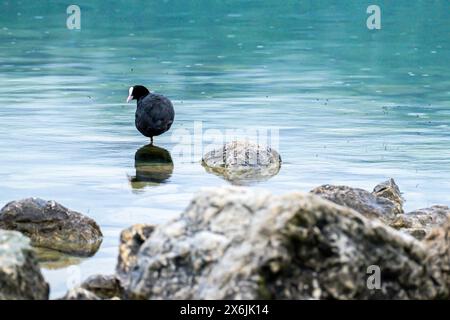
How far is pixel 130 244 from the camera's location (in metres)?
10.2

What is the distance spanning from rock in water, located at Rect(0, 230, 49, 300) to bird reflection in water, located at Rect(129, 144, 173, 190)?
824 centimetres

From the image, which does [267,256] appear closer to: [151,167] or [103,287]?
[103,287]

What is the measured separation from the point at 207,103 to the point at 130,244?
1836 cm

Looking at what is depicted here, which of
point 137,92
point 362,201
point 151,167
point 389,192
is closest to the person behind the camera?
point 362,201

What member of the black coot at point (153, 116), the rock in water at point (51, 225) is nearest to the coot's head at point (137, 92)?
the black coot at point (153, 116)

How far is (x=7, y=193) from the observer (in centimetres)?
1720

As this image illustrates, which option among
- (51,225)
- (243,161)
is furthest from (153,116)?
(51,225)

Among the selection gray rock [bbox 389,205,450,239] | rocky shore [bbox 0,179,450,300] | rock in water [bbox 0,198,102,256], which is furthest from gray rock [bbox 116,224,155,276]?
gray rock [bbox 389,205,450,239]

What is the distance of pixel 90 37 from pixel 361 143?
29583mm

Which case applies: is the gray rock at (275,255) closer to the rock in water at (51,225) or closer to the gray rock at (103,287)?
the gray rock at (103,287)

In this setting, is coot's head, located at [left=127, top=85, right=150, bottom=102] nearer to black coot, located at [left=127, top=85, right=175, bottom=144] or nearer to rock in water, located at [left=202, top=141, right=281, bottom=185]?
black coot, located at [left=127, top=85, right=175, bottom=144]

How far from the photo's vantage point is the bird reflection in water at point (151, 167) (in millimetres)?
18609
